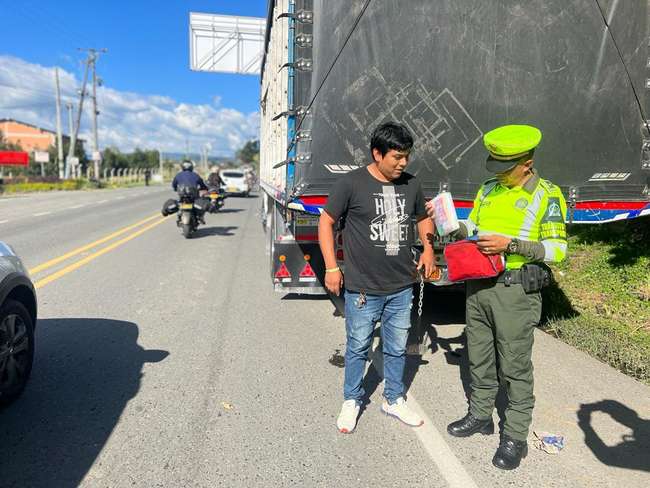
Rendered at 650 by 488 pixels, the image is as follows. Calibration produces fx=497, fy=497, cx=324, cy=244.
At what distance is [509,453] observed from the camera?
2744 mm

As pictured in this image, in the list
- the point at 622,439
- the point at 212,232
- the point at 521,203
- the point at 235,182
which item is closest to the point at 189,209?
the point at 212,232

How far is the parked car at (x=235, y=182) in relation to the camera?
26.7m

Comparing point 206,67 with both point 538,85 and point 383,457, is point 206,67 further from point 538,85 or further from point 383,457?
point 383,457

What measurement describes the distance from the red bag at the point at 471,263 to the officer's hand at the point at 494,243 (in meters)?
0.05

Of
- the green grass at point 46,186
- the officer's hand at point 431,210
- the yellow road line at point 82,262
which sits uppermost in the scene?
the officer's hand at point 431,210

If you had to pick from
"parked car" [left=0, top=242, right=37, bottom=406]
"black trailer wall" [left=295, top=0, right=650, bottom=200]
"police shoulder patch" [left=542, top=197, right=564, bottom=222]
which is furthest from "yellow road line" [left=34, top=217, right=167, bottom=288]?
"police shoulder patch" [left=542, top=197, right=564, bottom=222]

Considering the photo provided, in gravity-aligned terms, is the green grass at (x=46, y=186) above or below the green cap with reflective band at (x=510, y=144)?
below

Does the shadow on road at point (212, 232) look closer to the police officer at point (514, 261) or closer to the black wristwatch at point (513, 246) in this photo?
the police officer at point (514, 261)

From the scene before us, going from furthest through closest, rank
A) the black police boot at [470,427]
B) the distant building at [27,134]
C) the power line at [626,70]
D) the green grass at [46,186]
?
the distant building at [27,134], the green grass at [46,186], the power line at [626,70], the black police boot at [470,427]

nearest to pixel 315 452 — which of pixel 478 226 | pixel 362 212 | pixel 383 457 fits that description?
pixel 383 457

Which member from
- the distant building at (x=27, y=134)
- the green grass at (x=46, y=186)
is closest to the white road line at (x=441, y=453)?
the green grass at (x=46, y=186)

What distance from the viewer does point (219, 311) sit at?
223 inches

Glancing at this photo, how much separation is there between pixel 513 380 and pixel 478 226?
2.97 ft

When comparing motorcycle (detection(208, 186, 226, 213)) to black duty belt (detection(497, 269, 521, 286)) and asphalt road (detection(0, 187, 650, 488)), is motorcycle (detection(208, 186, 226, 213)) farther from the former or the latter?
black duty belt (detection(497, 269, 521, 286))
